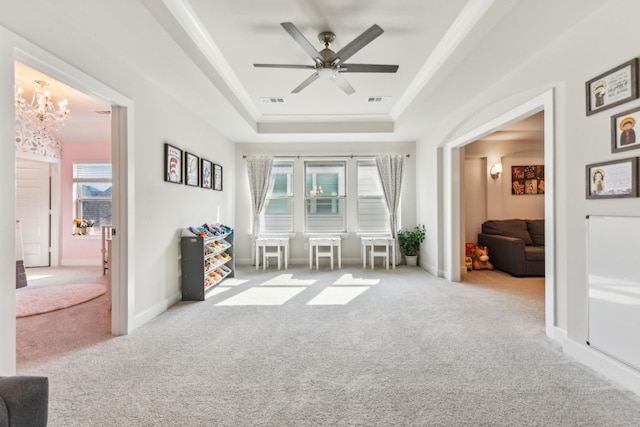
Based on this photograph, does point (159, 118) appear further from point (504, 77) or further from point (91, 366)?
point (504, 77)

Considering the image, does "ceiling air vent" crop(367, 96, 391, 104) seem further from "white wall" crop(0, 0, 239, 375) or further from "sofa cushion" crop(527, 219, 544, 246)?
"sofa cushion" crop(527, 219, 544, 246)

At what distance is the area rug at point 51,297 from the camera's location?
3.50 m

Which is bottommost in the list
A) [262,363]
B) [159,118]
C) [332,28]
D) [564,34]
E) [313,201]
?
[262,363]

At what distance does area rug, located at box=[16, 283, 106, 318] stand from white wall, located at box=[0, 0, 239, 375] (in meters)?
1.31

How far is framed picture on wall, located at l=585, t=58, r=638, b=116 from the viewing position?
1879 millimetres

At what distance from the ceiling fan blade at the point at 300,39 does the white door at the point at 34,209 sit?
6.70 metres

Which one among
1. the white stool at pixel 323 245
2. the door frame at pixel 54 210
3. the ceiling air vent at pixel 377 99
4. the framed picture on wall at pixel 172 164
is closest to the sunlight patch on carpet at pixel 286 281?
the white stool at pixel 323 245

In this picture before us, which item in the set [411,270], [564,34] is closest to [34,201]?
[411,270]

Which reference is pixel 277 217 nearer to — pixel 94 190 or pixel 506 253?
pixel 94 190

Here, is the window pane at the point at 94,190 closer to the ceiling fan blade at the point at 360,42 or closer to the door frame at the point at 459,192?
the ceiling fan blade at the point at 360,42

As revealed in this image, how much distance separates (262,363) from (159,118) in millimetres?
2822

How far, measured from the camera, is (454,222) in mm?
4777

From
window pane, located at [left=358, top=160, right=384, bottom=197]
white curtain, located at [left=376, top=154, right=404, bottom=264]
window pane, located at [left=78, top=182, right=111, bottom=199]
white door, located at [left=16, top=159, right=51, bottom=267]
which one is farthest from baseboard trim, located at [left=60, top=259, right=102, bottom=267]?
white curtain, located at [left=376, top=154, right=404, bottom=264]

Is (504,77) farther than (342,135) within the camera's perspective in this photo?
No
